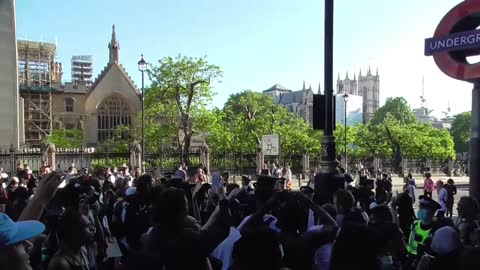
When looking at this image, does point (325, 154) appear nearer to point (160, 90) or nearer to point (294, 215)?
point (294, 215)

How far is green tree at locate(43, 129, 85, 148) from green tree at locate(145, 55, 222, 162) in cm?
1922

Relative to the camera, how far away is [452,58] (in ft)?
49.9

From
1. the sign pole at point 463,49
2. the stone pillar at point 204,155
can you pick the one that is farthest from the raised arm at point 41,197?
the stone pillar at point 204,155

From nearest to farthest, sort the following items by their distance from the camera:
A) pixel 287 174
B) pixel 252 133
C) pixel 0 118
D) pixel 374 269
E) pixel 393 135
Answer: pixel 374 269
pixel 287 174
pixel 0 118
pixel 252 133
pixel 393 135

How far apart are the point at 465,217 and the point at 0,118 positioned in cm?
4470

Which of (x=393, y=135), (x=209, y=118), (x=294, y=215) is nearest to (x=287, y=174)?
(x=209, y=118)

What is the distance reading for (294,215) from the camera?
403 centimetres

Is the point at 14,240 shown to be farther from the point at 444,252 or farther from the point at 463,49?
the point at 463,49

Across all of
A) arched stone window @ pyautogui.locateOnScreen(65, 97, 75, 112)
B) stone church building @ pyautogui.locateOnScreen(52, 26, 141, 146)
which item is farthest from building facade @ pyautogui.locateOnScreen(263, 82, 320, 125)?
arched stone window @ pyautogui.locateOnScreen(65, 97, 75, 112)

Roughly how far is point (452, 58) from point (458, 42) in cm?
55

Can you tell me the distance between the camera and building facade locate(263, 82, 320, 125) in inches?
4476

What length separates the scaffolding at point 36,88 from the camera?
6588cm

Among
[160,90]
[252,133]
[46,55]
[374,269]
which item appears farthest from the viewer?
[46,55]

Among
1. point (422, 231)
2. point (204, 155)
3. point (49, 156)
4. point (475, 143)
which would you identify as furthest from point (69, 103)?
point (422, 231)
